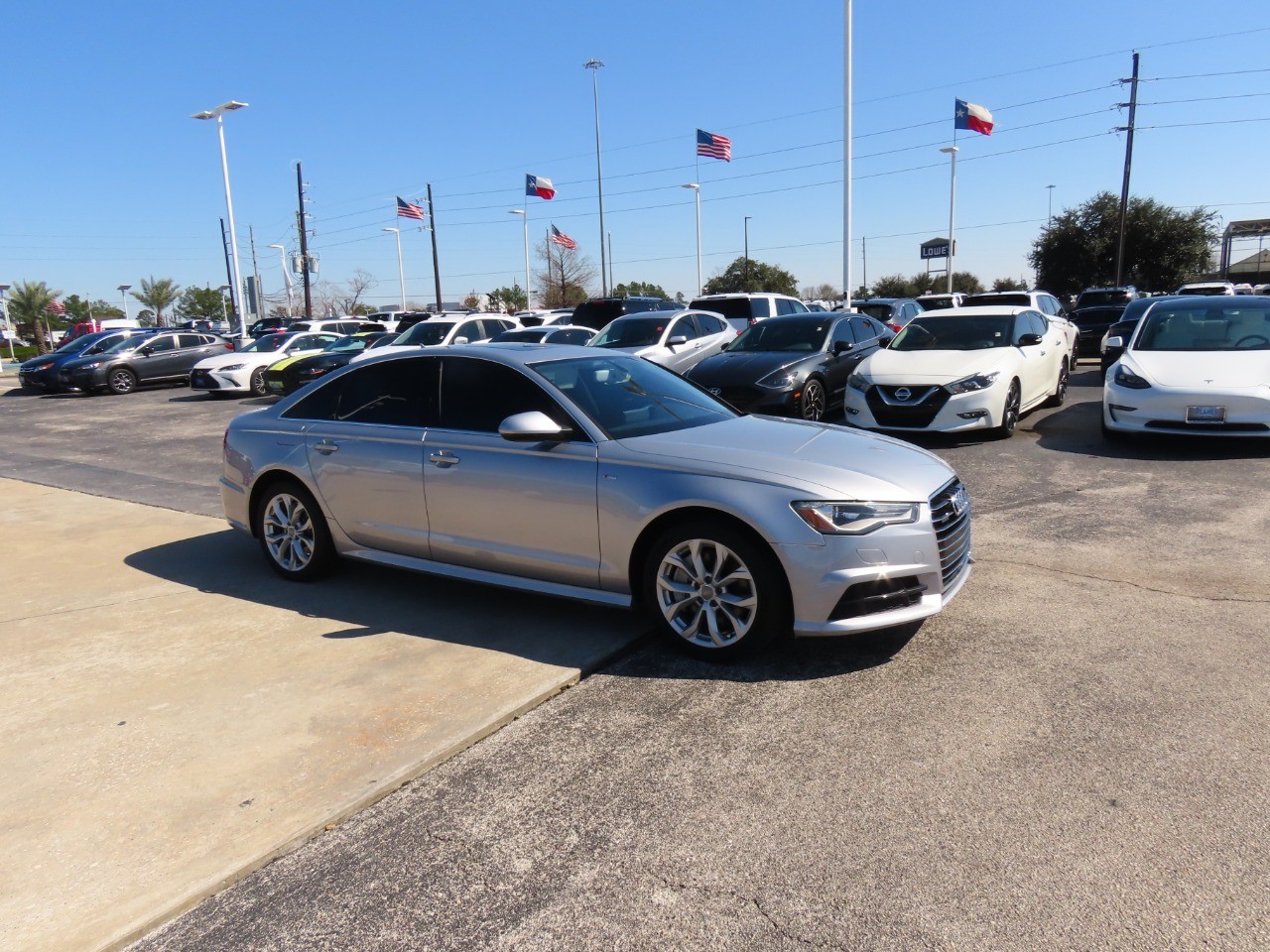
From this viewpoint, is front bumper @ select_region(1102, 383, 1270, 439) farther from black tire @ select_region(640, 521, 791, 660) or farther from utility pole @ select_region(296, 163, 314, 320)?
utility pole @ select_region(296, 163, 314, 320)

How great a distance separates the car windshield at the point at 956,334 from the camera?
11.2 meters

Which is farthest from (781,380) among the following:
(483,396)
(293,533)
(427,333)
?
(427,333)

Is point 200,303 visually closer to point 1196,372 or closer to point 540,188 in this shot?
point 540,188

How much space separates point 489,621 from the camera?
5.12 m

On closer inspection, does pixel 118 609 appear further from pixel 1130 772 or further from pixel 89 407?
pixel 89 407

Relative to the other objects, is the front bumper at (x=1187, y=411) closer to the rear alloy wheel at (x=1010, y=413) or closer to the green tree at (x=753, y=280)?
the rear alloy wheel at (x=1010, y=413)

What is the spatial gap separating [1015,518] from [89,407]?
65.2 ft

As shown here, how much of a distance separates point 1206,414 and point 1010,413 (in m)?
2.09

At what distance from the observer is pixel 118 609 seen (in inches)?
217

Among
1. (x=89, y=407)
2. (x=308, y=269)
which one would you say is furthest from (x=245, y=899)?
(x=308, y=269)

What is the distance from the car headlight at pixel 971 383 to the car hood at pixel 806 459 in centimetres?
534

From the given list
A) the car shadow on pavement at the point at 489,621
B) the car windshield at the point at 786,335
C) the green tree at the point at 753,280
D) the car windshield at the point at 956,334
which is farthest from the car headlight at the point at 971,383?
the green tree at the point at 753,280

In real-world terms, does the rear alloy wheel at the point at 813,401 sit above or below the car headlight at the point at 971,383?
below

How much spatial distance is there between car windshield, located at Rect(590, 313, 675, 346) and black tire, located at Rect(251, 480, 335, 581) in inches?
363
